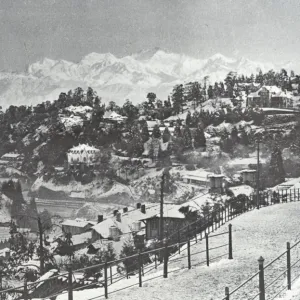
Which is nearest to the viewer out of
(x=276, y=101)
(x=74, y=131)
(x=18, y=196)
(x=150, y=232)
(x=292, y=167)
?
(x=150, y=232)

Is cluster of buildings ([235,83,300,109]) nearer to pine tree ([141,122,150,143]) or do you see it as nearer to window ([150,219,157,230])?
pine tree ([141,122,150,143])

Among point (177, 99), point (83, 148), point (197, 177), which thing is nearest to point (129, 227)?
point (197, 177)

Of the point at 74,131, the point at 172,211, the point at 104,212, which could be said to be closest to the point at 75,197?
the point at 104,212

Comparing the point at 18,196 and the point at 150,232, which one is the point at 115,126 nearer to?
the point at 18,196

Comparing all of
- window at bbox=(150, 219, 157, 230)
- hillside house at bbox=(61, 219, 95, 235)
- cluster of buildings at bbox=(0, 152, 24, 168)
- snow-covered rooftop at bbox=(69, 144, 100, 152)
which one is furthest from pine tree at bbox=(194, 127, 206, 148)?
window at bbox=(150, 219, 157, 230)

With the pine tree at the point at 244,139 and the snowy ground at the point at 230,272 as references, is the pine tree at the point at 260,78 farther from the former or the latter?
the snowy ground at the point at 230,272

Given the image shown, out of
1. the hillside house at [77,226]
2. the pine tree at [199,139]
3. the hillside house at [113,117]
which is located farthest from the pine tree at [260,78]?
the hillside house at [77,226]

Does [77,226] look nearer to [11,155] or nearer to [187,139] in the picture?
[187,139]
